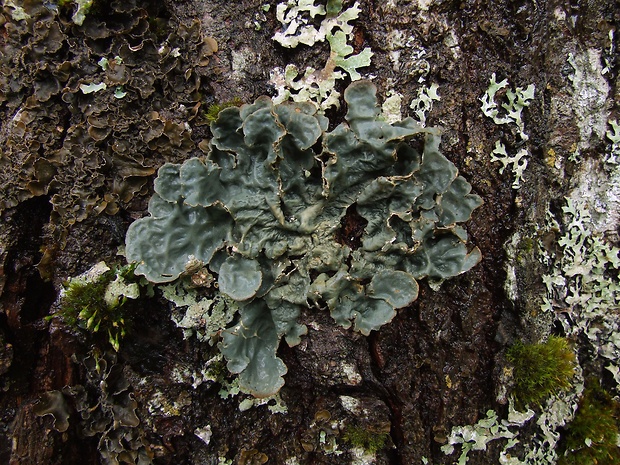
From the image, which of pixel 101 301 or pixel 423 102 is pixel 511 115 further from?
pixel 101 301

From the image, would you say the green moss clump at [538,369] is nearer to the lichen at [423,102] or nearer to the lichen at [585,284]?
the lichen at [585,284]

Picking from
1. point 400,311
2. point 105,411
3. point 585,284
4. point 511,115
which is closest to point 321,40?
point 511,115

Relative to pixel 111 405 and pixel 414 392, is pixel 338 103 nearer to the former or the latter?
pixel 414 392

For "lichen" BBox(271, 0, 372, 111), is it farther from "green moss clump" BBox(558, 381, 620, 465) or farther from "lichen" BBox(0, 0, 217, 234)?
"green moss clump" BBox(558, 381, 620, 465)

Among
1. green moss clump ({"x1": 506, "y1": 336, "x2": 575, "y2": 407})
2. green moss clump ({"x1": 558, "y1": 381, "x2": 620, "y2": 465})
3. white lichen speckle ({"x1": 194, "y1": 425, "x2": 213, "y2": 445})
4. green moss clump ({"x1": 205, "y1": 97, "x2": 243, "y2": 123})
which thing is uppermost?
green moss clump ({"x1": 205, "y1": 97, "x2": 243, "y2": 123})

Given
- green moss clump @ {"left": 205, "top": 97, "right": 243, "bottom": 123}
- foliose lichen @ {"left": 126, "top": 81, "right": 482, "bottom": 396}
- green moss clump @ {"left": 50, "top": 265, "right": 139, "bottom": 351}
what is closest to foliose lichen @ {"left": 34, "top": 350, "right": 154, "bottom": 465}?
green moss clump @ {"left": 50, "top": 265, "right": 139, "bottom": 351}
